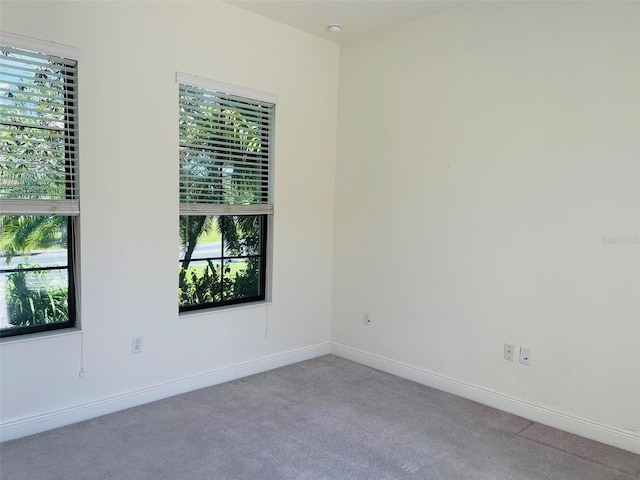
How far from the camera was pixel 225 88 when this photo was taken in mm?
3531

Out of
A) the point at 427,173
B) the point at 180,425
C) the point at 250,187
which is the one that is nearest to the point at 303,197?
the point at 250,187

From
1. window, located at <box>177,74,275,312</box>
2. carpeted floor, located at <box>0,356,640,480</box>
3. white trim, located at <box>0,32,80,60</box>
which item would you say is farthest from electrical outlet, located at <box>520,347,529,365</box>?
white trim, located at <box>0,32,80,60</box>

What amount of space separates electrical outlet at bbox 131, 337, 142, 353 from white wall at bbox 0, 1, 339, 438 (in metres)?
0.04

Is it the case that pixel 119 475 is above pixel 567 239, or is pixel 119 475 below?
below

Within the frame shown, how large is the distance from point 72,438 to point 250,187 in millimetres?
2131

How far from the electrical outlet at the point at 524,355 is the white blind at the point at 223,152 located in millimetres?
2206

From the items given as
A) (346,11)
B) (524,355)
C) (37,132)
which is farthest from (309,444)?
(346,11)

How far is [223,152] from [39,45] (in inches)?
53.7

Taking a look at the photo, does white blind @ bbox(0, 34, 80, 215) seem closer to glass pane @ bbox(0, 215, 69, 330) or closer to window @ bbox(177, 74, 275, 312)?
glass pane @ bbox(0, 215, 69, 330)

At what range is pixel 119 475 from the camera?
2357mm

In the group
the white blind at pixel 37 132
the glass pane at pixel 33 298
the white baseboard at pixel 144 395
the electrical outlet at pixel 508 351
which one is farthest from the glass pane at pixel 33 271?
the electrical outlet at pixel 508 351

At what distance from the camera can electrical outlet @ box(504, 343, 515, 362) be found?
3.23m

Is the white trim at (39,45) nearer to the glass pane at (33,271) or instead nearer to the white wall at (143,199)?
the white wall at (143,199)

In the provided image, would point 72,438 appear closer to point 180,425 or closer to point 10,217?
point 180,425
